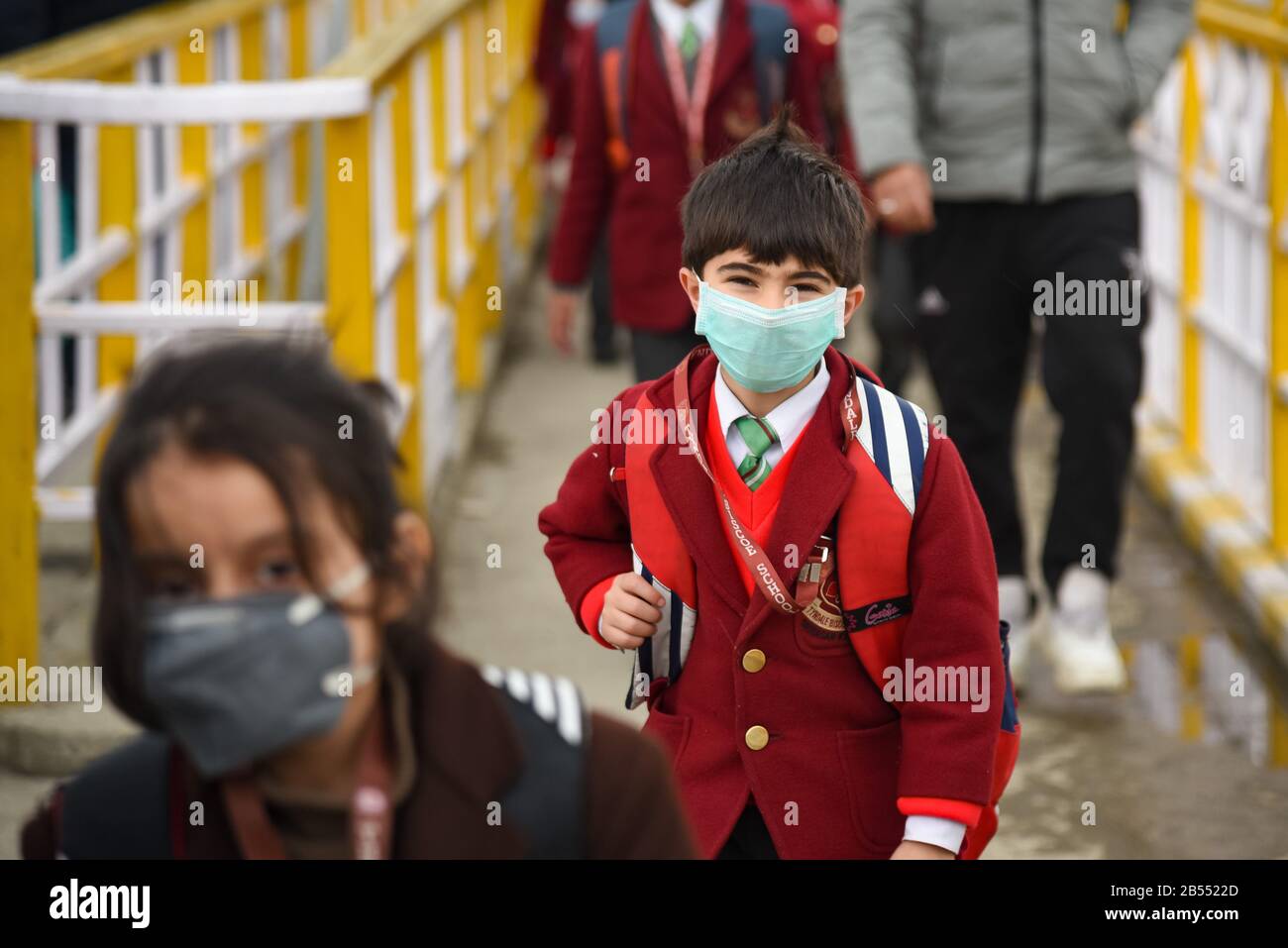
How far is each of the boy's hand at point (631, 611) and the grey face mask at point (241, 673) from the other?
1.06 metres

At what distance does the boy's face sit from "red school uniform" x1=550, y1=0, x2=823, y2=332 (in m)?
2.51

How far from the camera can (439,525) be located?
23.6 ft

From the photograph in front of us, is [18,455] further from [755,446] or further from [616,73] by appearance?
[755,446]

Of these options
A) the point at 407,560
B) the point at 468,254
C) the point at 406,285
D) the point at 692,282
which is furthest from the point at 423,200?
the point at 407,560

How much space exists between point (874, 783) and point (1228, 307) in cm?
468

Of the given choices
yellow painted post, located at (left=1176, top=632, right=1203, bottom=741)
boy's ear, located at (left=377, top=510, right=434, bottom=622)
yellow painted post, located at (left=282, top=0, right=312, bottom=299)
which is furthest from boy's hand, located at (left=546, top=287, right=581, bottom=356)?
yellow painted post, located at (left=282, top=0, right=312, bottom=299)

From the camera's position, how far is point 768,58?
228 inches

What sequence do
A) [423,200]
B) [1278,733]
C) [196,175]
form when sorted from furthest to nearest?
[196,175]
[423,200]
[1278,733]

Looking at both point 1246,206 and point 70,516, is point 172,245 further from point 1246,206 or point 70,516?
point 1246,206

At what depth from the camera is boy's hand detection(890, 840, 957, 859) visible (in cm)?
290

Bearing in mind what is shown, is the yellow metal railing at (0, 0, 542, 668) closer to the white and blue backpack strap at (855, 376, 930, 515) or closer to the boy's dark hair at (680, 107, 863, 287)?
the boy's dark hair at (680, 107, 863, 287)

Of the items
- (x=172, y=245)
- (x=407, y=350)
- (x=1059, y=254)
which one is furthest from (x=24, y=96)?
(x=172, y=245)

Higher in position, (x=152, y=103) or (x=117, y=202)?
(x=152, y=103)

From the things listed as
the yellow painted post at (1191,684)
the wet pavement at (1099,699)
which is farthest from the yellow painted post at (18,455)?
the yellow painted post at (1191,684)
